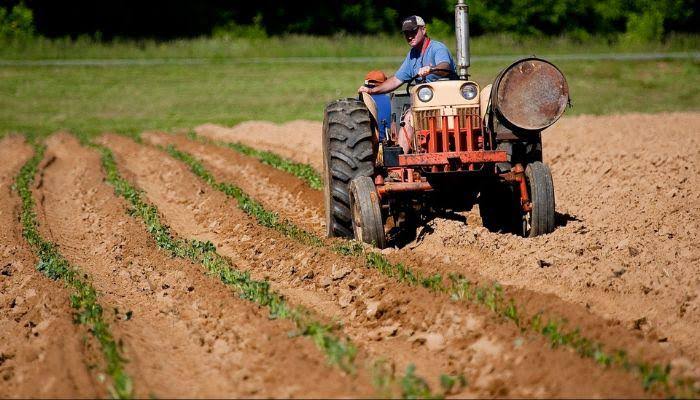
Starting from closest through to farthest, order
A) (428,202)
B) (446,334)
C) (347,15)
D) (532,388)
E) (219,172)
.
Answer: (532,388) → (446,334) → (428,202) → (219,172) → (347,15)

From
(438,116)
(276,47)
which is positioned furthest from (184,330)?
(276,47)

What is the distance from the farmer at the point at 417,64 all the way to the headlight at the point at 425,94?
350 mm

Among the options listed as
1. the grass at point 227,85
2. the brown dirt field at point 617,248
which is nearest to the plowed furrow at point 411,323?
the brown dirt field at point 617,248

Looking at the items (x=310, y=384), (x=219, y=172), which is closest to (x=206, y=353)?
(x=310, y=384)

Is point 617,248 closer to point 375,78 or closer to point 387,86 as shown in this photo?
point 387,86

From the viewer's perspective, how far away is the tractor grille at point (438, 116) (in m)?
9.22

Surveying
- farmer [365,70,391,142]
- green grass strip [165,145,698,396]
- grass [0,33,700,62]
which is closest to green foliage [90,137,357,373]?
green grass strip [165,145,698,396]

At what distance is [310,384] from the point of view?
5.64m

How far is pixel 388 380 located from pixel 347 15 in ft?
128

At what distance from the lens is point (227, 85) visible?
30812 millimetres

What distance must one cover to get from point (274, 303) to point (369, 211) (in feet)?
6.15

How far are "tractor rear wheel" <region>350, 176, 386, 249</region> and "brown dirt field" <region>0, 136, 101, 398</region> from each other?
2.52m

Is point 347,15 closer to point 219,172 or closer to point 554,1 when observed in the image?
point 554,1

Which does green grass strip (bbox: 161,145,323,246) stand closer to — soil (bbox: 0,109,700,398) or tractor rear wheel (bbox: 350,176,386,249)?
soil (bbox: 0,109,700,398)
